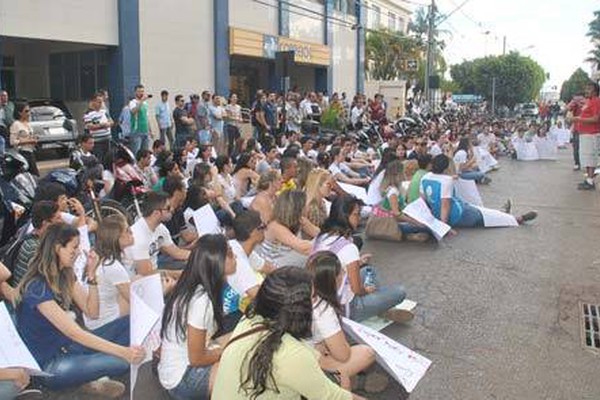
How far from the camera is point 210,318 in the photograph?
12.4ft

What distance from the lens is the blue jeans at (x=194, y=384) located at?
3900 millimetres

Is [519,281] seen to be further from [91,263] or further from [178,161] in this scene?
[178,161]

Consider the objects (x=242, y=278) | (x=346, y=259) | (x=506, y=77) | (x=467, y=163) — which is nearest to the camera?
(x=242, y=278)

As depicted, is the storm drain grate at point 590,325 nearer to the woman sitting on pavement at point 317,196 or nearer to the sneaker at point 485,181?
the woman sitting on pavement at point 317,196

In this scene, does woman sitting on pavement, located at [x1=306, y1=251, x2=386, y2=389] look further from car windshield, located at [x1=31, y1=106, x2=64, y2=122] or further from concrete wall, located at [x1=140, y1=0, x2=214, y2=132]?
concrete wall, located at [x1=140, y1=0, x2=214, y2=132]

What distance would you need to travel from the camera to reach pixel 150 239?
594 centimetres

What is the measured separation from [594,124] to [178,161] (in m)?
8.55

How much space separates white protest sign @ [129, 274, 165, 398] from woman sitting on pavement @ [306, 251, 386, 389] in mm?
1015

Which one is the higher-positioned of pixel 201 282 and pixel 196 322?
pixel 201 282

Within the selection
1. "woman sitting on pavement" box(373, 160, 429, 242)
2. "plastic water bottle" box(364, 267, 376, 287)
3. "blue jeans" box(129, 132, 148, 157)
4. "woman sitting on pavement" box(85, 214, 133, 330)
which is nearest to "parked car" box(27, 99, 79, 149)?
"blue jeans" box(129, 132, 148, 157)

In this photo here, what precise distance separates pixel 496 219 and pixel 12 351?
294 inches

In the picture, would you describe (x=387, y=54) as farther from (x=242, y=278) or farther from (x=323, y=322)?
(x=323, y=322)

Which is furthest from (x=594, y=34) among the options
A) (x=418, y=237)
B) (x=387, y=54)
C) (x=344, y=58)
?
(x=418, y=237)

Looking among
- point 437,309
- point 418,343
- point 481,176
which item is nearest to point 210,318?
point 418,343
